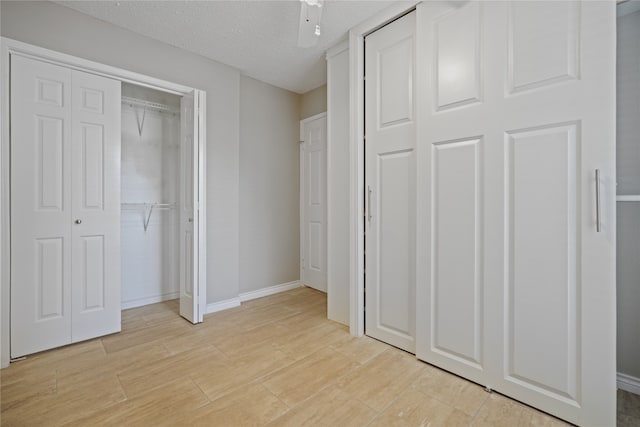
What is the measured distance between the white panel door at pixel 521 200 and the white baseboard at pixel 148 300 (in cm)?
287

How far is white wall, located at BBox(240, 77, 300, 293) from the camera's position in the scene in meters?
3.41

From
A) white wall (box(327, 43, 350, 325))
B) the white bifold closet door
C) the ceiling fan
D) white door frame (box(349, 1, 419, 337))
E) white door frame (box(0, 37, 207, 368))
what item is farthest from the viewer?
white wall (box(327, 43, 350, 325))

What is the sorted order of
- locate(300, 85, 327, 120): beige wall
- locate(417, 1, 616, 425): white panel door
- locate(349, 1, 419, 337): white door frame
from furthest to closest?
locate(300, 85, 327, 120): beige wall → locate(349, 1, 419, 337): white door frame → locate(417, 1, 616, 425): white panel door

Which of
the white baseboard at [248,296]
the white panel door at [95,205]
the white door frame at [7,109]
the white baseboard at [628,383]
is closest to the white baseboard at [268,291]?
the white baseboard at [248,296]

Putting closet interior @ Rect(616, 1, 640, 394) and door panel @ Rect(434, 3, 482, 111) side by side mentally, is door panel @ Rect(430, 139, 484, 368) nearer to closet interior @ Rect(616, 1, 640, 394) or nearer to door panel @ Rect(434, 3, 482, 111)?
door panel @ Rect(434, 3, 482, 111)

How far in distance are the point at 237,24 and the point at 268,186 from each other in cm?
178

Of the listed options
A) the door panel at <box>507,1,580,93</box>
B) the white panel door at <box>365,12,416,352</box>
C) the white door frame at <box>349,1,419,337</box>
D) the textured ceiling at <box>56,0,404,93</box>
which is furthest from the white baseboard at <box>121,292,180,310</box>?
the door panel at <box>507,1,580,93</box>

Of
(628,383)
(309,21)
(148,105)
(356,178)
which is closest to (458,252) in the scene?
(356,178)

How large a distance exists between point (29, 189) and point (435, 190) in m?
2.89

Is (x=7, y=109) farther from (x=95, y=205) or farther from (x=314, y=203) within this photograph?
(x=314, y=203)

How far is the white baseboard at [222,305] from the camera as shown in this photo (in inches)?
115

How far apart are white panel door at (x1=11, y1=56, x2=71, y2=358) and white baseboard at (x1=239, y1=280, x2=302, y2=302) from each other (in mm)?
1580

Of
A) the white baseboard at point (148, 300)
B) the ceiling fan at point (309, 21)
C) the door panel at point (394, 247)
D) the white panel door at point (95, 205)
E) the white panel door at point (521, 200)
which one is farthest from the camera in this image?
the white baseboard at point (148, 300)

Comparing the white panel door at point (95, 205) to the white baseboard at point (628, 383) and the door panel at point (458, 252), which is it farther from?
the white baseboard at point (628, 383)
